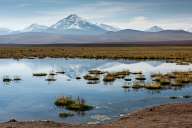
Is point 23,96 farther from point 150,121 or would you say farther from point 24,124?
point 150,121

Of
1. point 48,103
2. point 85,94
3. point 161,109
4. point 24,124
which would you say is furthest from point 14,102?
point 161,109

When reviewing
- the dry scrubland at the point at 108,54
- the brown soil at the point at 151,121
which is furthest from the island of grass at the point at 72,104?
the dry scrubland at the point at 108,54

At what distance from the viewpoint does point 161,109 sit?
1969cm

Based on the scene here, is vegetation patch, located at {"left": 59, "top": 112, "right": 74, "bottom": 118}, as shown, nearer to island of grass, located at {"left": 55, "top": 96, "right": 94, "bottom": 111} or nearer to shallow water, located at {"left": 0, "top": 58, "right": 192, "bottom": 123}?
shallow water, located at {"left": 0, "top": 58, "right": 192, "bottom": 123}

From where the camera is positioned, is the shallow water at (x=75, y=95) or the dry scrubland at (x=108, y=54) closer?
the shallow water at (x=75, y=95)

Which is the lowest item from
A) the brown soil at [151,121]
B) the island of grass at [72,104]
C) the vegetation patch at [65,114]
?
the vegetation patch at [65,114]

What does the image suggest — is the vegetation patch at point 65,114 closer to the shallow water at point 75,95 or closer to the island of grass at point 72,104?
the shallow water at point 75,95

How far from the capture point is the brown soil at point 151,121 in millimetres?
16062

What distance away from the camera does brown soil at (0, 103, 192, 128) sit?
16.1m

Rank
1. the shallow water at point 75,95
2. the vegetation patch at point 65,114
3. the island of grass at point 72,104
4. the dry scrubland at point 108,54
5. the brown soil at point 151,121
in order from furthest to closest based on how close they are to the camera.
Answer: the dry scrubland at point 108,54 < the island of grass at point 72,104 < the shallow water at point 75,95 < the vegetation patch at point 65,114 < the brown soil at point 151,121

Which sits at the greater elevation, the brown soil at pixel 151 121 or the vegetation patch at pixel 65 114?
the brown soil at pixel 151 121

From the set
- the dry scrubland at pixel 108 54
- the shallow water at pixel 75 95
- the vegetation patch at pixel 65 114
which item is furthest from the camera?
the dry scrubland at pixel 108 54

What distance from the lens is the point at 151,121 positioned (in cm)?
1684

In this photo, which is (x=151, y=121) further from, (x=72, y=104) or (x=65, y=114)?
(x=72, y=104)
